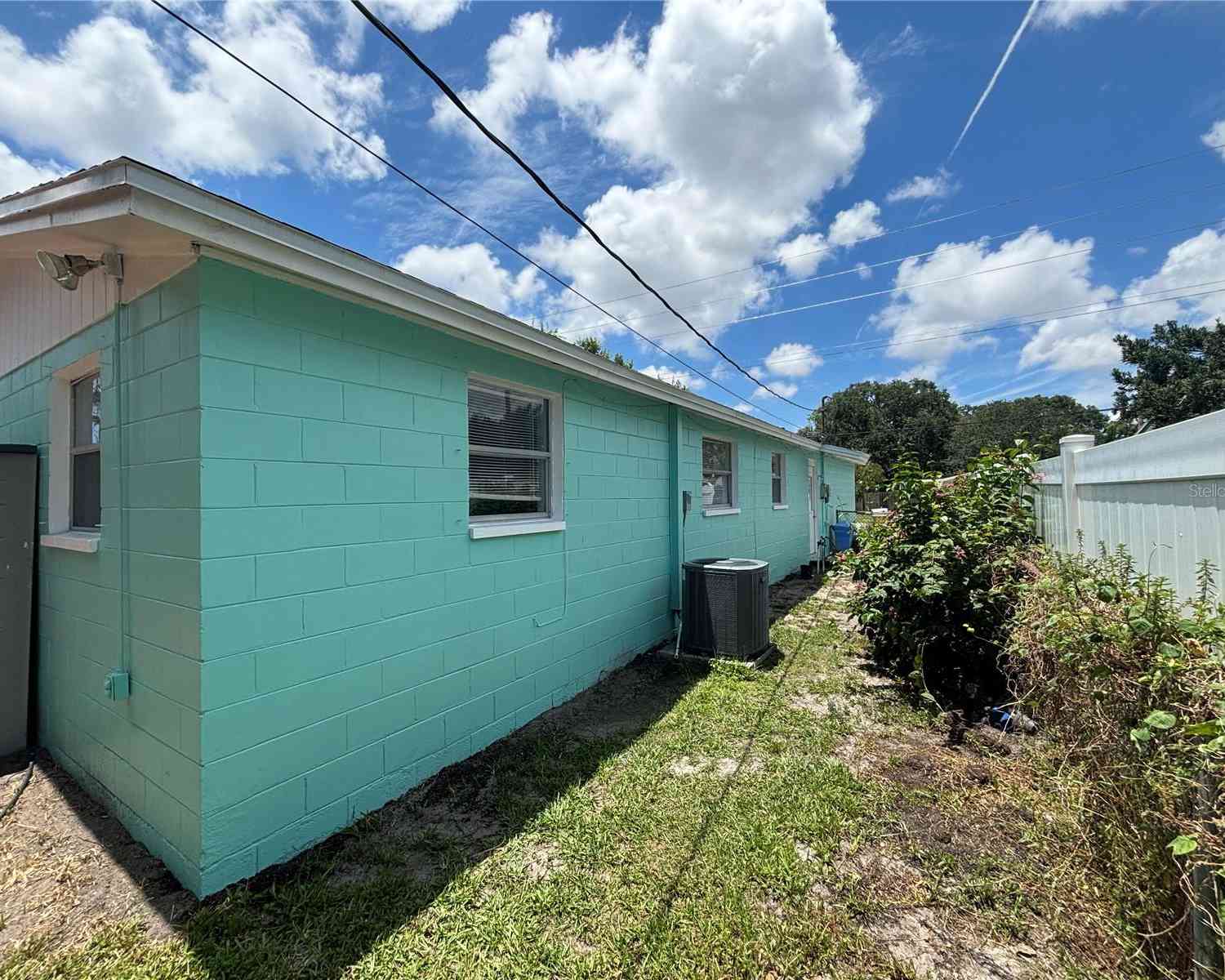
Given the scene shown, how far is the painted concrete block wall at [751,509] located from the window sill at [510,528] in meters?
2.45

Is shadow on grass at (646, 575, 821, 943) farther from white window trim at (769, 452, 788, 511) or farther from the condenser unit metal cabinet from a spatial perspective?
white window trim at (769, 452, 788, 511)

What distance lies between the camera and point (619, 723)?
407 centimetres

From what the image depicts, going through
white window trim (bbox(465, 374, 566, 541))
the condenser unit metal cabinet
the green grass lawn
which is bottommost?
the green grass lawn

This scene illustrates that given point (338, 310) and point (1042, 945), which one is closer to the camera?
point (1042, 945)

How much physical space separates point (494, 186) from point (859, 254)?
873cm

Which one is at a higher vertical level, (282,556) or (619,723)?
(282,556)

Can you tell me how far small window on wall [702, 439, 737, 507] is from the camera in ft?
24.3

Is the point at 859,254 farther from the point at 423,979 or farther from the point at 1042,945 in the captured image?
the point at 423,979

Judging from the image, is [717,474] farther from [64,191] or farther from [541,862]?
[64,191]

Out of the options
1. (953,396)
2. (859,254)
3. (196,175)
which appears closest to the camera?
(196,175)

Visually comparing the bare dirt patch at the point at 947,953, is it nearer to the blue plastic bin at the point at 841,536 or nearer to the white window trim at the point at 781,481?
the white window trim at the point at 781,481

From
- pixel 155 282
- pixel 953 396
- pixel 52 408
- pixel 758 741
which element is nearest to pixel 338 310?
pixel 155 282

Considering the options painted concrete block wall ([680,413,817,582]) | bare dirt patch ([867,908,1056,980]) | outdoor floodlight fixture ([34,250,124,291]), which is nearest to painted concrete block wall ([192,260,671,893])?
outdoor floodlight fixture ([34,250,124,291])

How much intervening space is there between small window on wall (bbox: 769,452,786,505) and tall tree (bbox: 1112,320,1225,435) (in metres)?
31.7
